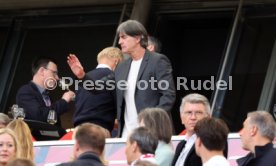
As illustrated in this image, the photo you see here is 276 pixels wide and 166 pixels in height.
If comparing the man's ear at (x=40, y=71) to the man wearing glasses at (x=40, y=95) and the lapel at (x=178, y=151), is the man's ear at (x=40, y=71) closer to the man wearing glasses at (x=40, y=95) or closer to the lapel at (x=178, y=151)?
the man wearing glasses at (x=40, y=95)

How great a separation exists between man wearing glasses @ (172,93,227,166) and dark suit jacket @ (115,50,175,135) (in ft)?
3.25

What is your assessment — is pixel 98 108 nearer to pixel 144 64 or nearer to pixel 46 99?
pixel 144 64

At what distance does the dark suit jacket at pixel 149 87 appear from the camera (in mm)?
10234

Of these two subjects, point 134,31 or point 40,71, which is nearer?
point 134,31

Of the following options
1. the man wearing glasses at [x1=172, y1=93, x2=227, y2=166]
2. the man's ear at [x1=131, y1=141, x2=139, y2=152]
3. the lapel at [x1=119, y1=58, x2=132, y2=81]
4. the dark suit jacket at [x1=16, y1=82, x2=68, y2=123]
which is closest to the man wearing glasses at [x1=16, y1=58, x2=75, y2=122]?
the dark suit jacket at [x1=16, y1=82, x2=68, y2=123]

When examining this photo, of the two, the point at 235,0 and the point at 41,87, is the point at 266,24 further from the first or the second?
the point at 41,87

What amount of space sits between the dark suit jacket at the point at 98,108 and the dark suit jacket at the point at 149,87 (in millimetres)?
351

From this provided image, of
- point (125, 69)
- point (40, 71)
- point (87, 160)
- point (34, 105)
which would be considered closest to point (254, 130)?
point (87, 160)

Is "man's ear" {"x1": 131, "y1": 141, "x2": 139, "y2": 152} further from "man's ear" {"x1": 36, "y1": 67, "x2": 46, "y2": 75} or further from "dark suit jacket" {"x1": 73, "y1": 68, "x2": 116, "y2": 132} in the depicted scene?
"man's ear" {"x1": 36, "y1": 67, "x2": 46, "y2": 75}

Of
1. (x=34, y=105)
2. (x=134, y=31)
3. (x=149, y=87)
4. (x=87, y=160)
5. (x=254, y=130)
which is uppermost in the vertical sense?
(x=134, y=31)

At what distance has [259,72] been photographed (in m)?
16.4

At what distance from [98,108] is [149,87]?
74 cm

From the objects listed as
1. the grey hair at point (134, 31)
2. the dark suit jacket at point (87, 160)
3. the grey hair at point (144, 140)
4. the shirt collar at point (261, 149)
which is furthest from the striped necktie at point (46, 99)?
the dark suit jacket at point (87, 160)

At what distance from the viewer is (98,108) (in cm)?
1075
